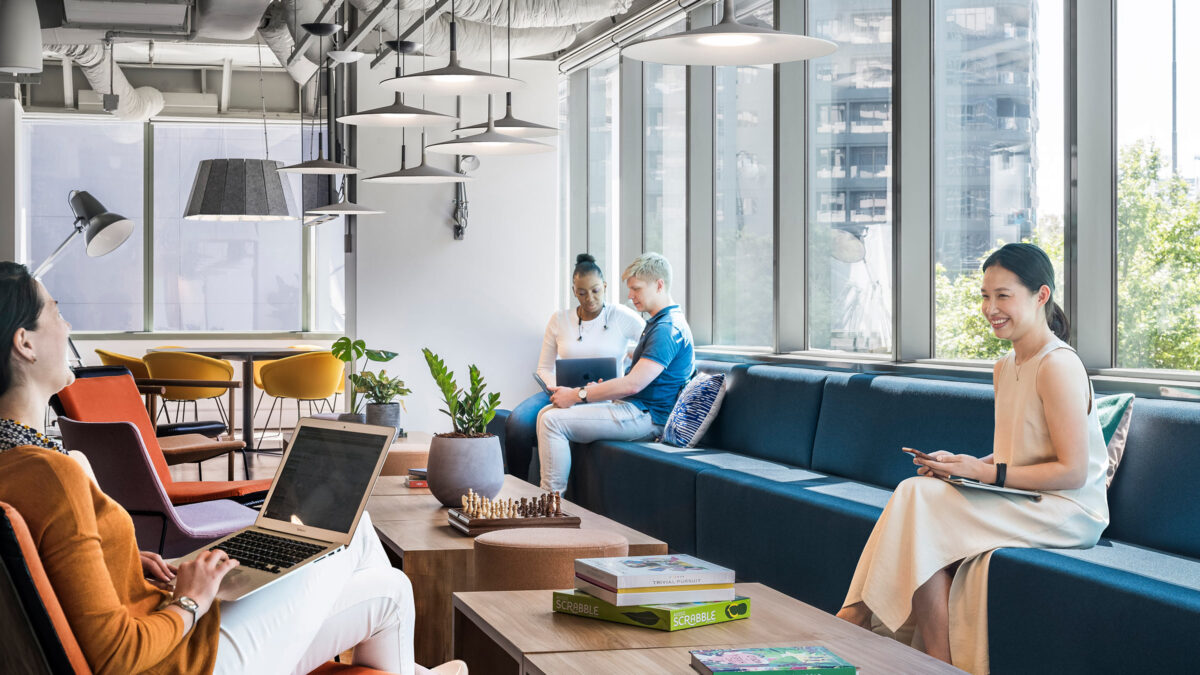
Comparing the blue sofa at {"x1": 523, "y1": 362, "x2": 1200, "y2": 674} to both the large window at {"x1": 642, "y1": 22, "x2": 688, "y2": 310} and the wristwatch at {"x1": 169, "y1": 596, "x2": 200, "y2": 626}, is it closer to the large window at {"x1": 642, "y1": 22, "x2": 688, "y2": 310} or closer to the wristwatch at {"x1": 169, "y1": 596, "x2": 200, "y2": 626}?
the large window at {"x1": 642, "y1": 22, "x2": 688, "y2": 310}

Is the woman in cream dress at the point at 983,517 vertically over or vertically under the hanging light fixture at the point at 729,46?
under

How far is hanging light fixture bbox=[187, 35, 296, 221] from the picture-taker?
28.4 ft

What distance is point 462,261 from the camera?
28.3 ft

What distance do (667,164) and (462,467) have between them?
13.0 ft

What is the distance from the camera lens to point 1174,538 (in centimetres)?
320

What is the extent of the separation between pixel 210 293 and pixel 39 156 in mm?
2177

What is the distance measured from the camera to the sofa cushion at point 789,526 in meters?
3.82

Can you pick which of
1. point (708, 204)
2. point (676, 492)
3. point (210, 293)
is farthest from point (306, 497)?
point (210, 293)

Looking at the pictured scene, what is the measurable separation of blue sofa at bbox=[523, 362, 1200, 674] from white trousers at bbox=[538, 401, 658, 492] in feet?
0.34

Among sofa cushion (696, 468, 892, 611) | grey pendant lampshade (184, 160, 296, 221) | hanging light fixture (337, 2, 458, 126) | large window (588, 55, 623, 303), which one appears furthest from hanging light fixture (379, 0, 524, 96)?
grey pendant lampshade (184, 160, 296, 221)

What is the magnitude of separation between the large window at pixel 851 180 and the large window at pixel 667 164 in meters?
1.34

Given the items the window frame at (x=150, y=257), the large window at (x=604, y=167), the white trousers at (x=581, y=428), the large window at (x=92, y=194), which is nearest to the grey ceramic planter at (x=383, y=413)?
the white trousers at (x=581, y=428)

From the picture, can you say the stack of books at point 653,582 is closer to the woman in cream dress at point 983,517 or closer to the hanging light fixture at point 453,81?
the woman in cream dress at point 983,517

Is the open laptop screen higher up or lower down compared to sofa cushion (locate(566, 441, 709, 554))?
higher up
